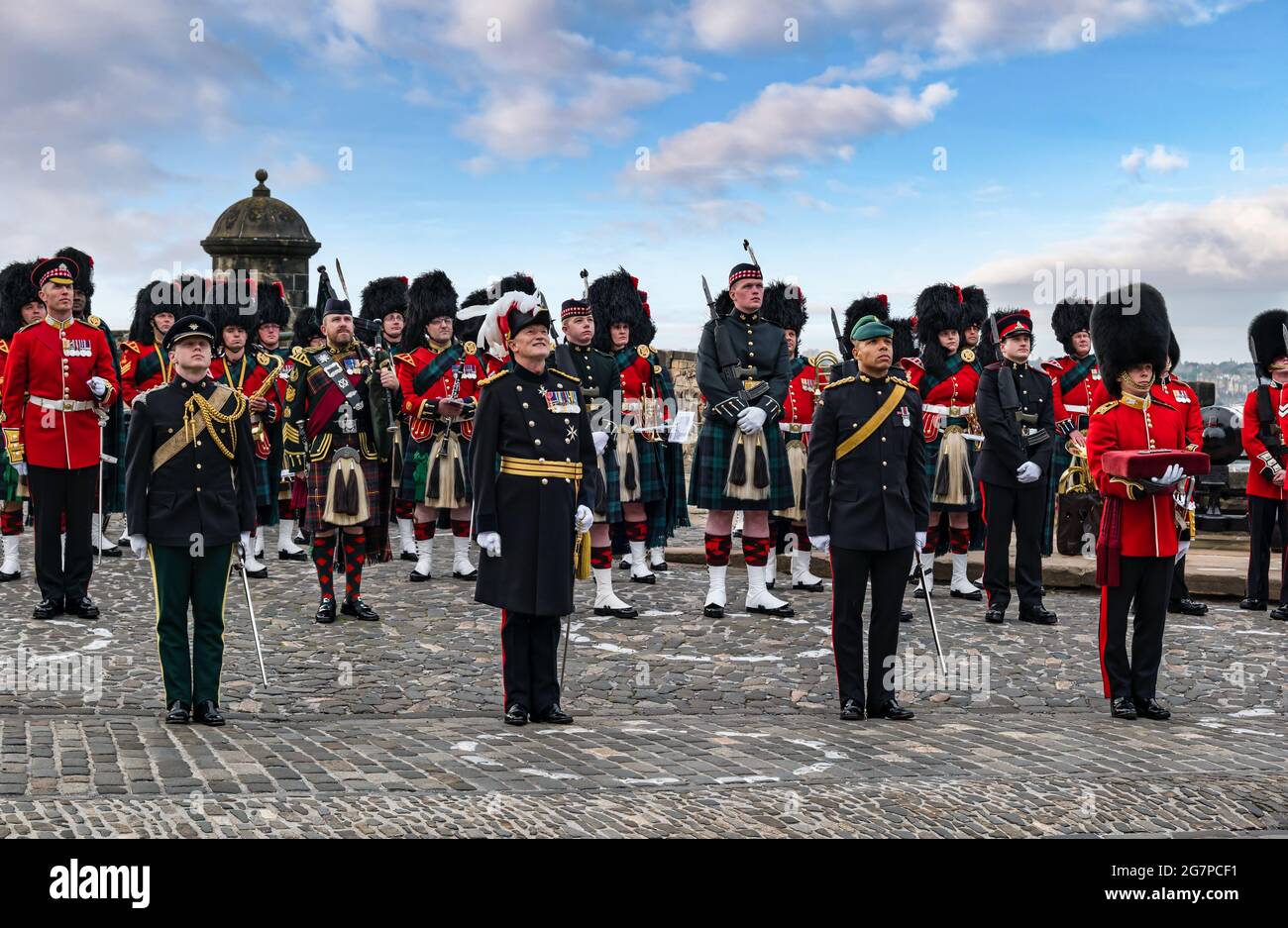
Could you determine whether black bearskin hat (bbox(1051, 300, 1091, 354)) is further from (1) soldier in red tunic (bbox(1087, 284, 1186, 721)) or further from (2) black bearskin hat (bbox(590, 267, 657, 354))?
(1) soldier in red tunic (bbox(1087, 284, 1186, 721))

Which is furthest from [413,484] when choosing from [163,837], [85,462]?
[163,837]

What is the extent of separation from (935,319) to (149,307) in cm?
653

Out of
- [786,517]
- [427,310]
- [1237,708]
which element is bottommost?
[1237,708]

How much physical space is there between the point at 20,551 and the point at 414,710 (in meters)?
7.12

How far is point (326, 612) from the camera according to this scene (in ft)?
30.7

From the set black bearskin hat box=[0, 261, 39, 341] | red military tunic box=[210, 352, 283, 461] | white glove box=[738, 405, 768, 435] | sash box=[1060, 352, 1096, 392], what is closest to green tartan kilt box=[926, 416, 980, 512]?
sash box=[1060, 352, 1096, 392]

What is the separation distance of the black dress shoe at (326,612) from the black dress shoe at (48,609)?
63.8 inches

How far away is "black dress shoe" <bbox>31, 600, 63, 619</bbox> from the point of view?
935cm

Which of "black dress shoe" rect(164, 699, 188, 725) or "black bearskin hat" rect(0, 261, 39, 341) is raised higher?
"black bearskin hat" rect(0, 261, 39, 341)

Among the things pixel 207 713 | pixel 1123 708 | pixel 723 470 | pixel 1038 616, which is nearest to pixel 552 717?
pixel 207 713

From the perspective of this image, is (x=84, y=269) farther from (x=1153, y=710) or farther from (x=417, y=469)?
(x=1153, y=710)

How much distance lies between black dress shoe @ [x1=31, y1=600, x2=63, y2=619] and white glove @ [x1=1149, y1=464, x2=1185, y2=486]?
6.50 meters
